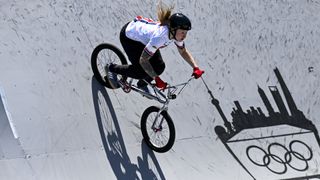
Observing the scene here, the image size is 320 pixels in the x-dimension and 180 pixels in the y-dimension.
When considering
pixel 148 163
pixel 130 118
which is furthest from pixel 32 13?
pixel 148 163

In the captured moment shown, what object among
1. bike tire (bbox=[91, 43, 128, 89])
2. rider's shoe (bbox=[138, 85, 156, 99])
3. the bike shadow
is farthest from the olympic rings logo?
bike tire (bbox=[91, 43, 128, 89])

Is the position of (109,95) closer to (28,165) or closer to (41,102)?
(41,102)

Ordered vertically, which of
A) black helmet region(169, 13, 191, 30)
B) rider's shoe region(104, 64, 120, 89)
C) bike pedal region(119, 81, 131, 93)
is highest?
black helmet region(169, 13, 191, 30)

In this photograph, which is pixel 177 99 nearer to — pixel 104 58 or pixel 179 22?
pixel 104 58

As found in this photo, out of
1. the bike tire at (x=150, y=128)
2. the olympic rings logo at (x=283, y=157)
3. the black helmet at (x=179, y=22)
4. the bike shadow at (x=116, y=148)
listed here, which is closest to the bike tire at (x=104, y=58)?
the bike shadow at (x=116, y=148)

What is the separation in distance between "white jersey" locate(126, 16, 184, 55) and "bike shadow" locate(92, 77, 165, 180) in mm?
1013

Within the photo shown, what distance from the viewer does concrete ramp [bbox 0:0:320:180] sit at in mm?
6844

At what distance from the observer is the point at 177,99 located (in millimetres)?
7660

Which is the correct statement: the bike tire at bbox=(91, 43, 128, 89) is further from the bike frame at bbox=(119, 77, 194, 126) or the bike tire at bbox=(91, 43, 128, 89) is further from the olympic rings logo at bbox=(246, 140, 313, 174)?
the olympic rings logo at bbox=(246, 140, 313, 174)

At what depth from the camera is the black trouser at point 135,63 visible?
22.1ft

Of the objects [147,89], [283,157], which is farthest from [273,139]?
[147,89]

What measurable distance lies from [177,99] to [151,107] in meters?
0.83

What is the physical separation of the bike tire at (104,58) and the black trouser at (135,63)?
1.21ft

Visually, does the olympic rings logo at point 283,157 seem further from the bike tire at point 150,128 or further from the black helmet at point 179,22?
the black helmet at point 179,22
